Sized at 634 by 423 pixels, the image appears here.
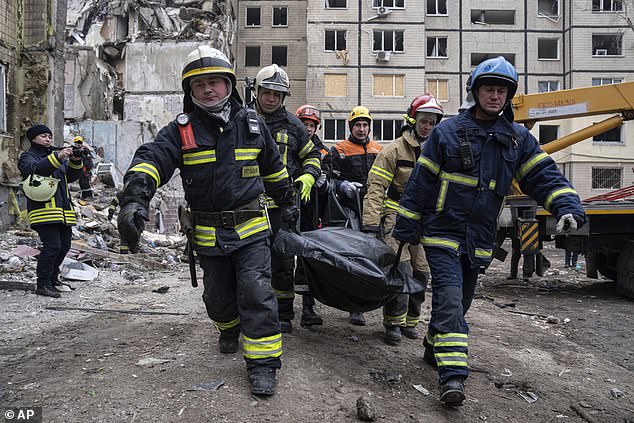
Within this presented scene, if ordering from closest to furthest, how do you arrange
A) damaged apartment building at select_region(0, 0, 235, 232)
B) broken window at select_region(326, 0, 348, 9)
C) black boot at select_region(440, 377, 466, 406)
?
black boot at select_region(440, 377, 466, 406) → damaged apartment building at select_region(0, 0, 235, 232) → broken window at select_region(326, 0, 348, 9)

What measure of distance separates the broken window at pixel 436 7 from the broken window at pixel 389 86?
4.80 m

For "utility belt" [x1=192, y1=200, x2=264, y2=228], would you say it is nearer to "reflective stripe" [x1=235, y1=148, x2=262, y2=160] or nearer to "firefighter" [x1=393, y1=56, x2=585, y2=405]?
"reflective stripe" [x1=235, y1=148, x2=262, y2=160]

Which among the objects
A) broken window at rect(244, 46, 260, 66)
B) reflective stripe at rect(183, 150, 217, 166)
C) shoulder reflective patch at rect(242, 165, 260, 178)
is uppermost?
broken window at rect(244, 46, 260, 66)

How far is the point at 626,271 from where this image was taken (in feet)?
25.3

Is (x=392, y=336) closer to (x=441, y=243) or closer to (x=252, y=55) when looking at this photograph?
(x=441, y=243)

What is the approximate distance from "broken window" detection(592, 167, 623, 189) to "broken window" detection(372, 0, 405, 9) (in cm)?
1362

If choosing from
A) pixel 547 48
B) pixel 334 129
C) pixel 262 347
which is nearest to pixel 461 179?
pixel 262 347

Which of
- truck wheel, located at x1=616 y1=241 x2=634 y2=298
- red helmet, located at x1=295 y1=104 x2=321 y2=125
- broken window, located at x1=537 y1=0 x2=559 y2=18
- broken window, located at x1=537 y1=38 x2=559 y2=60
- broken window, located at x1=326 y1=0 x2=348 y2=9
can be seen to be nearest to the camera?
red helmet, located at x1=295 y1=104 x2=321 y2=125

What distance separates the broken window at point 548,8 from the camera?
101ft

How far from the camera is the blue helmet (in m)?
3.38

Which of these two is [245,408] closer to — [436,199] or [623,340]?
[436,199]

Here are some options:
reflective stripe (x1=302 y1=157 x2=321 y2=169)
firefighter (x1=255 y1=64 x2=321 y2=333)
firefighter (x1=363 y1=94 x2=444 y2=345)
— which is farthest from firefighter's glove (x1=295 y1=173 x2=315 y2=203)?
firefighter (x1=363 y1=94 x2=444 y2=345)

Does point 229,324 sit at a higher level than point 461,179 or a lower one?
lower

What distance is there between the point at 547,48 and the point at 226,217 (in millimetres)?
32887
